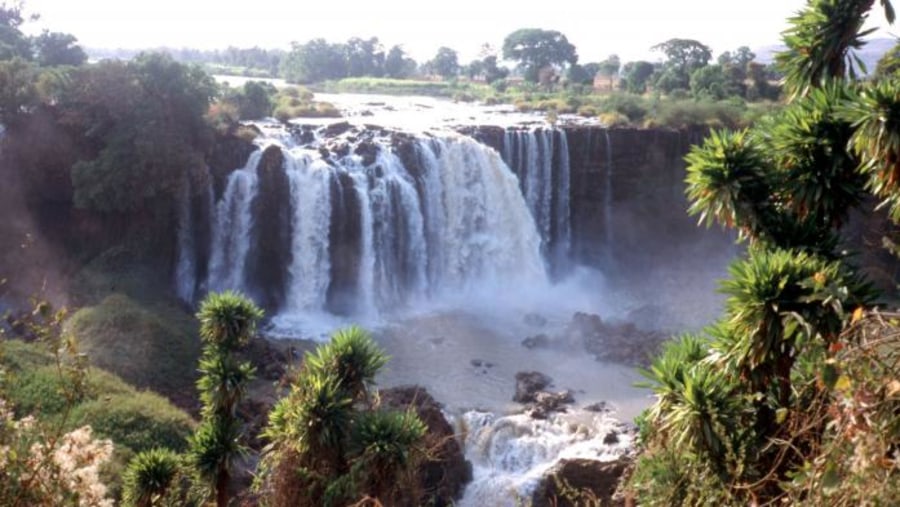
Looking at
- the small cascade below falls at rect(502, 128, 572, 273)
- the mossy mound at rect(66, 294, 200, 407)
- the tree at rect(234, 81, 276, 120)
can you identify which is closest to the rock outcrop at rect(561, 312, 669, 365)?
the small cascade below falls at rect(502, 128, 572, 273)

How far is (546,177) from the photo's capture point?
26.9 m

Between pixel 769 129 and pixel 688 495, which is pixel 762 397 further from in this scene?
pixel 769 129

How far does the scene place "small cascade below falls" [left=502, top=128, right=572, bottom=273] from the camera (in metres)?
26.5

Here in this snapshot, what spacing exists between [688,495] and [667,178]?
23864 mm

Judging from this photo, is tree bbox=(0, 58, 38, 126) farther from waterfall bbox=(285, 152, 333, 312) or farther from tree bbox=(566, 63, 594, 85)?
tree bbox=(566, 63, 594, 85)

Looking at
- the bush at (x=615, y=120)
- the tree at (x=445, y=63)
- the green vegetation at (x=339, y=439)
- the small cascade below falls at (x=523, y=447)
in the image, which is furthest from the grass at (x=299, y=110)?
the tree at (x=445, y=63)

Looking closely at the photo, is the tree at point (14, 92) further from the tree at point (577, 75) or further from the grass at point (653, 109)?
the tree at point (577, 75)

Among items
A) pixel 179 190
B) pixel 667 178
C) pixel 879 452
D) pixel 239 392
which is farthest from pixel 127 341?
pixel 667 178

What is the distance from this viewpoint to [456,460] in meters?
13.7

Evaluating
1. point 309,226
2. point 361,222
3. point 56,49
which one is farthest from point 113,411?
point 56,49

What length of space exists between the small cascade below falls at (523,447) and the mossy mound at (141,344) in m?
5.99

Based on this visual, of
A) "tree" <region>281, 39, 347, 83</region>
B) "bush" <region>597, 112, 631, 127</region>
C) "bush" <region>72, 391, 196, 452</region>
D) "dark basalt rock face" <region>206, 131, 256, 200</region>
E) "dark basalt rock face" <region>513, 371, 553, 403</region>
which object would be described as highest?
"tree" <region>281, 39, 347, 83</region>

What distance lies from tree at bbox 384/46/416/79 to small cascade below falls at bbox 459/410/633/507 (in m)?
57.5

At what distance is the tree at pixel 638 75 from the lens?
5175 cm
